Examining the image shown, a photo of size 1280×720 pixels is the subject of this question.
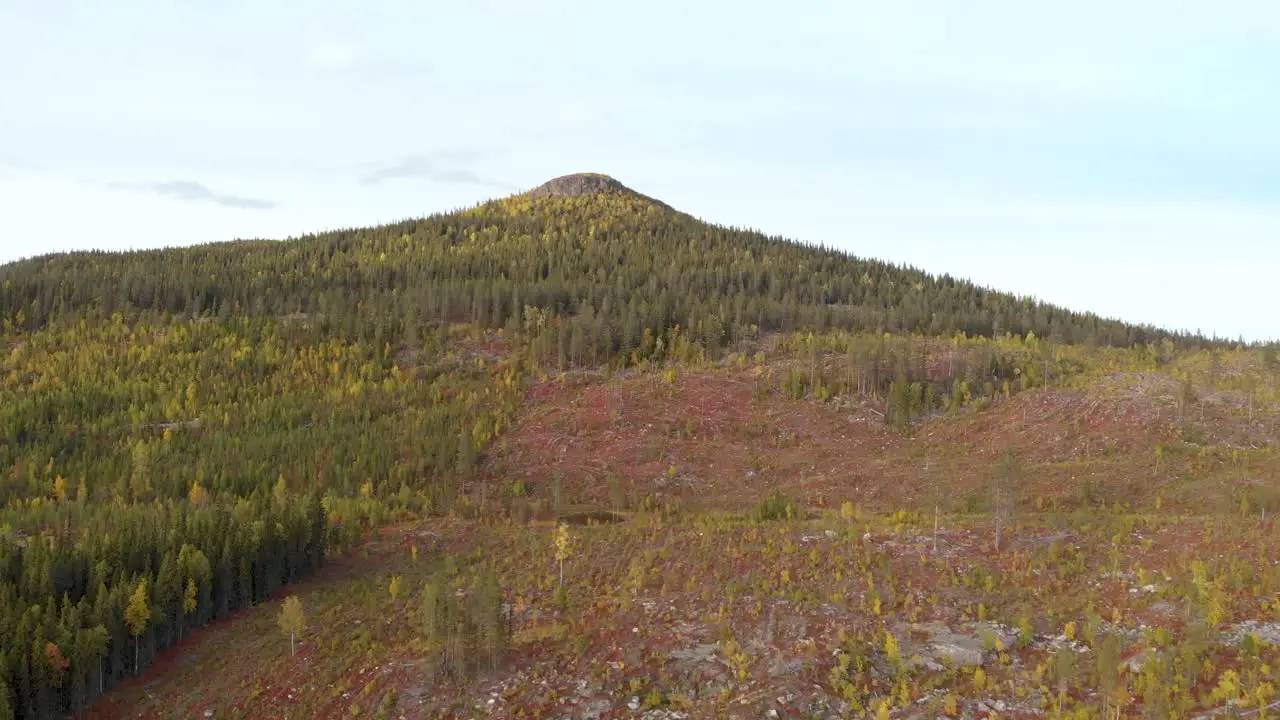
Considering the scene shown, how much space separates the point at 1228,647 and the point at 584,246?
14163cm

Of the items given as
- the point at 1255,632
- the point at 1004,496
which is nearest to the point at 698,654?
the point at 1255,632

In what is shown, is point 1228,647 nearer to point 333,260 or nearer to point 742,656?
point 742,656

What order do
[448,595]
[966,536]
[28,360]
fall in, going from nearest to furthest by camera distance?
[448,595] < [966,536] < [28,360]

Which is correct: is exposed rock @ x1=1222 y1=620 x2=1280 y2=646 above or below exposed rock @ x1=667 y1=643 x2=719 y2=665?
above

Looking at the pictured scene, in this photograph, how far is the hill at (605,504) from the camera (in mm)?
28609

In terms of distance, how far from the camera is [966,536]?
4094 cm

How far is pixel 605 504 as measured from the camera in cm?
5778

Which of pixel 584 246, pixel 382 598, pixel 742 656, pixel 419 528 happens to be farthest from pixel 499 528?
pixel 584 246

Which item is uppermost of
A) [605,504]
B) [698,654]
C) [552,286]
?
[552,286]

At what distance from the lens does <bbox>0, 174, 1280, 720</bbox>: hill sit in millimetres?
28609

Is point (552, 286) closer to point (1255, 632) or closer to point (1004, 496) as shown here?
point (1004, 496)

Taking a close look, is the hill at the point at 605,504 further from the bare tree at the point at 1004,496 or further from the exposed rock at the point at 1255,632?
the bare tree at the point at 1004,496

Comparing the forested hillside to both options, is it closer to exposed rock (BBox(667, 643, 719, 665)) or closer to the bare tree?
the bare tree

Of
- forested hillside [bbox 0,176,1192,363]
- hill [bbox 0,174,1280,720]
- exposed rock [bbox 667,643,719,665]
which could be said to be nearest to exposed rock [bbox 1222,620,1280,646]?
hill [bbox 0,174,1280,720]
